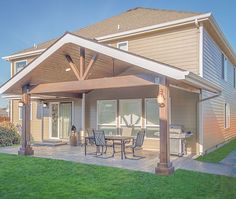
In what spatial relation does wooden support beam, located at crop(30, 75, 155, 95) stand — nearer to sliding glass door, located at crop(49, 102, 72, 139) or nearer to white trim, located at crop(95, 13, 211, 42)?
white trim, located at crop(95, 13, 211, 42)

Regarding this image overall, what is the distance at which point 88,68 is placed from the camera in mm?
8664

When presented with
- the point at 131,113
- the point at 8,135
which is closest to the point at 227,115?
the point at 131,113

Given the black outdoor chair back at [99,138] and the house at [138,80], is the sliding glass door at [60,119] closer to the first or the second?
the house at [138,80]

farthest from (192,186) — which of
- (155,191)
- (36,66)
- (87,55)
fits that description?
(36,66)

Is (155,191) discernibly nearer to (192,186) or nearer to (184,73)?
(192,186)

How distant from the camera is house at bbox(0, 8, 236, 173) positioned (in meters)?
8.21

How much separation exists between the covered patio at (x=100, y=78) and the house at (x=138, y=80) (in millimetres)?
29

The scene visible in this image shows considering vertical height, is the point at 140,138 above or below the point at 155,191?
above

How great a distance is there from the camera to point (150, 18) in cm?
1352

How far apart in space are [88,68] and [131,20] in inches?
280

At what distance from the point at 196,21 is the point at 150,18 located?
3595 millimetres

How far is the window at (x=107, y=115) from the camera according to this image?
1286 centimetres

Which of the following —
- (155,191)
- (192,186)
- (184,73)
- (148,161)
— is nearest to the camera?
(155,191)

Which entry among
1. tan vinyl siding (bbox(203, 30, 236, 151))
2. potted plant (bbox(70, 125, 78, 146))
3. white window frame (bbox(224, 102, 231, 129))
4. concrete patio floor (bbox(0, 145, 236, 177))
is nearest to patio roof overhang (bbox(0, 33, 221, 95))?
tan vinyl siding (bbox(203, 30, 236, 151))
